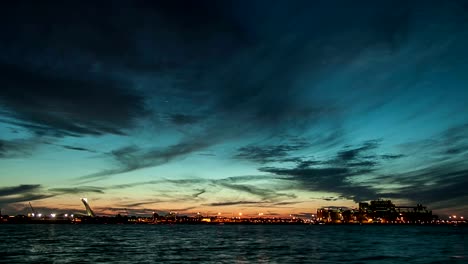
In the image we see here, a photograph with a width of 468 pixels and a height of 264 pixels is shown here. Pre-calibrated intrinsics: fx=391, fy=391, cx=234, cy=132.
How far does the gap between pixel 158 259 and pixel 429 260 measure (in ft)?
133

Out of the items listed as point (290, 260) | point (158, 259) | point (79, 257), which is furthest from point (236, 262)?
point (79, 257)

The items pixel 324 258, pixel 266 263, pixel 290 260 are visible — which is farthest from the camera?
pixel 324 258

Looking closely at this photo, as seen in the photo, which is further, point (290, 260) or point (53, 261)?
point (290, 260)

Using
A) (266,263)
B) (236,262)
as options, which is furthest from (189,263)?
(266,263)

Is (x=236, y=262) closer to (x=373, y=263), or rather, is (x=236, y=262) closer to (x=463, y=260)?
(x=373, y=263)

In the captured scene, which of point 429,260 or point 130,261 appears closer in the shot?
point 130,261

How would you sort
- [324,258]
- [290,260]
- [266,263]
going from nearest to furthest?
[266,263] → [290,260] → [324,258]

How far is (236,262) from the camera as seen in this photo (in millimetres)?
53562

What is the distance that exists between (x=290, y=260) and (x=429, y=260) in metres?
21.6

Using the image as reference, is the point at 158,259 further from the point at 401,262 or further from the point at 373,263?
the point at 401,262

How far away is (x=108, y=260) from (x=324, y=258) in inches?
1260

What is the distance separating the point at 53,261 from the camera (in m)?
52.6

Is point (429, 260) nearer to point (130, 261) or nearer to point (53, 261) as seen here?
point (130, 261)

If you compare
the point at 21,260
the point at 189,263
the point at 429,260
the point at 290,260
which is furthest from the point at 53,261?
the point at 429,260
